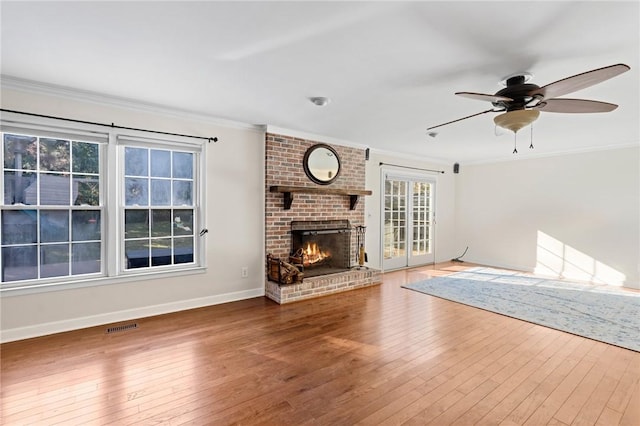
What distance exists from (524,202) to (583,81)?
501 centimetres

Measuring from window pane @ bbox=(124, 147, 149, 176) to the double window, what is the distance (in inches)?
0.4

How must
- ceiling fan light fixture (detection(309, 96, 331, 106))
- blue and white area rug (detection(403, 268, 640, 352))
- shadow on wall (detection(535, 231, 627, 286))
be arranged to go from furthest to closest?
shadow on wall (detection(535, 231, 627, 286)) → blue and white area rug (detection(403, 268, 640, 352)) → ceiling fan light fixture (detection(309, 96, 331, 106))

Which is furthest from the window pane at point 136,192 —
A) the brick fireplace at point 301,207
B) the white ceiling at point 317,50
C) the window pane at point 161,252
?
the brick fireplace at point 301,207

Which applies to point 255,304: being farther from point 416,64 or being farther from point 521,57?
point 521,57

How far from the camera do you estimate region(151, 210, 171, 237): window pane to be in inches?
145

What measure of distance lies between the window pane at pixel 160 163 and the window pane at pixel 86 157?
541mm

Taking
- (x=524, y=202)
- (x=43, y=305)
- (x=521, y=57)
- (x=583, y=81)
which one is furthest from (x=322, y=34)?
(x=524, y=202)

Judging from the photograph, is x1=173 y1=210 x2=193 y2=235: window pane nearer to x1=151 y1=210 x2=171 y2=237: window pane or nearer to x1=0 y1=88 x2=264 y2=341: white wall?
x1=151 y1=210 x2=171 y2=237: window pane

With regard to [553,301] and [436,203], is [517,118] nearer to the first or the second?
[553,301]

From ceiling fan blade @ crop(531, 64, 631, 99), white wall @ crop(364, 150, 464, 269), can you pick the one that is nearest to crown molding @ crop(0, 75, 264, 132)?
white wall @ crop(364, 150, 464, 269)

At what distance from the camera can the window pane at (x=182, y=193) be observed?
151 inches

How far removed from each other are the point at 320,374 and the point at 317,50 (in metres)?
2.46

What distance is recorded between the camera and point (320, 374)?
2359 mm

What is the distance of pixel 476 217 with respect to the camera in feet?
23.3
